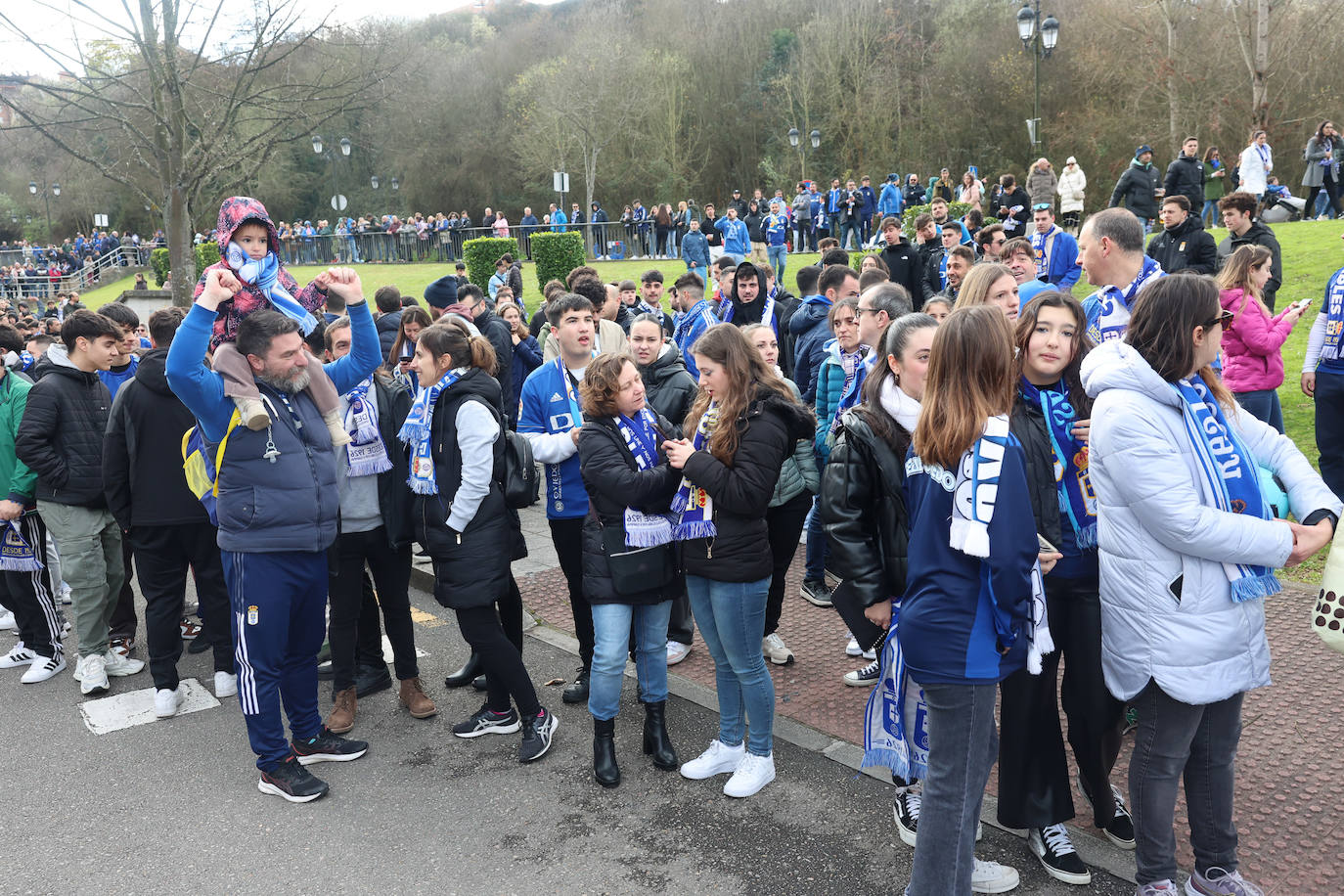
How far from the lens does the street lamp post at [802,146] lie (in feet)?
119

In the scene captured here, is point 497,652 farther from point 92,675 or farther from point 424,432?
point 92,675

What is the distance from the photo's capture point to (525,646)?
19.0ft

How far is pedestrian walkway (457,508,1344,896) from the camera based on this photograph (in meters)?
3.27

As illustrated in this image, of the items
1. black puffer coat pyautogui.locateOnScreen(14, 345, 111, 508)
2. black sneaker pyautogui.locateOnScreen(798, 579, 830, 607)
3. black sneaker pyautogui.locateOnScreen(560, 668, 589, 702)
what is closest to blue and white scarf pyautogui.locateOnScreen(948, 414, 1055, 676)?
black sneaker pyautogui.locateOnScreen(560, 668, 589, 702)

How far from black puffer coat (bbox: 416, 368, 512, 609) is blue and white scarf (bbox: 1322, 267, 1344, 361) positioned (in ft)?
17.2

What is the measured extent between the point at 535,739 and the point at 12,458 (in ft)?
12.4

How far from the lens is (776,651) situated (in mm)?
5234

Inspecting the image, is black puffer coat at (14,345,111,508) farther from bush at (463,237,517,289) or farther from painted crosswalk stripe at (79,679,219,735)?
bush at (463,237,517,289)

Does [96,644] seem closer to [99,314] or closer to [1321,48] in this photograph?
[99,314]

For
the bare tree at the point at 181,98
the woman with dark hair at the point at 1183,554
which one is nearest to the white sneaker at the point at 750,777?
the woman with dark hair at the point at 1183,554

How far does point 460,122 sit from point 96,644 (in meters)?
50.4

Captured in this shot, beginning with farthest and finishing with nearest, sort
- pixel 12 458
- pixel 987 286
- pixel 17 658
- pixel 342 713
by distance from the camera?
pixel 17 658 < pixel 12 458 < pixel 342 713 < pixel 987 286

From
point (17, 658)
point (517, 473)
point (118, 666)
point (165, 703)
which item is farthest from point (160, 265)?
point (517, 473)

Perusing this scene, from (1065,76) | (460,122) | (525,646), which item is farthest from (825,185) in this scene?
(525,646)
